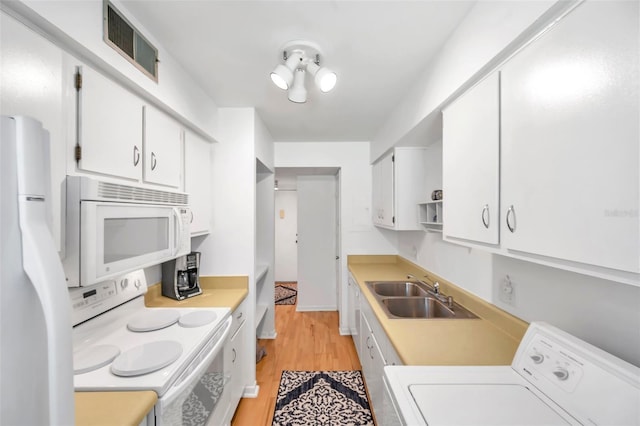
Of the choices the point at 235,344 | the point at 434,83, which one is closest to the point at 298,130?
the point at 434,83

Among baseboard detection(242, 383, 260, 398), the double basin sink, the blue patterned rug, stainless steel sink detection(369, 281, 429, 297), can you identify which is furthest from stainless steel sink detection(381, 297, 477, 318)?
baseboard detection(242, 383, 260, 398)

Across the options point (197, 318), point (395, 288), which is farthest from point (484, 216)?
point (197, 318)

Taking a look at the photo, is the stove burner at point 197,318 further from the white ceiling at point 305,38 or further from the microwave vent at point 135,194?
the white ceiling at point 305,38

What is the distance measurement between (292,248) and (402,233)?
3.19 m

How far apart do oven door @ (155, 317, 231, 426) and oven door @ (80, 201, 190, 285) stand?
1.72 ft

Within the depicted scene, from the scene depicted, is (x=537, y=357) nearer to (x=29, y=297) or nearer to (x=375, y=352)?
(x=375, y=352)

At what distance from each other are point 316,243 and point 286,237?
1910 millimetres

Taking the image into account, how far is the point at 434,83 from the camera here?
5.08ft

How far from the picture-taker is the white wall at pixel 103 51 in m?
0.88

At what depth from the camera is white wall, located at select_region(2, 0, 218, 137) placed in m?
0.88

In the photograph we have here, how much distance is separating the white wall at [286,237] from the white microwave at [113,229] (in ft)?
14.4

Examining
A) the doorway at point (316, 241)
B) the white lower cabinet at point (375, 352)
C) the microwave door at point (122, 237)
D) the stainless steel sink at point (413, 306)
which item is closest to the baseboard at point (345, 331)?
the doorway at point (316, 241)

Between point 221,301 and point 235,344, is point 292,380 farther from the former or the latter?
point 221,301

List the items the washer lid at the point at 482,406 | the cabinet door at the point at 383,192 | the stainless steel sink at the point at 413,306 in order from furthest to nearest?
the cabinet door at the point at 383,192 < the stainless steel sink at the point at 413,306 < the washer lid at the point at 482,406
